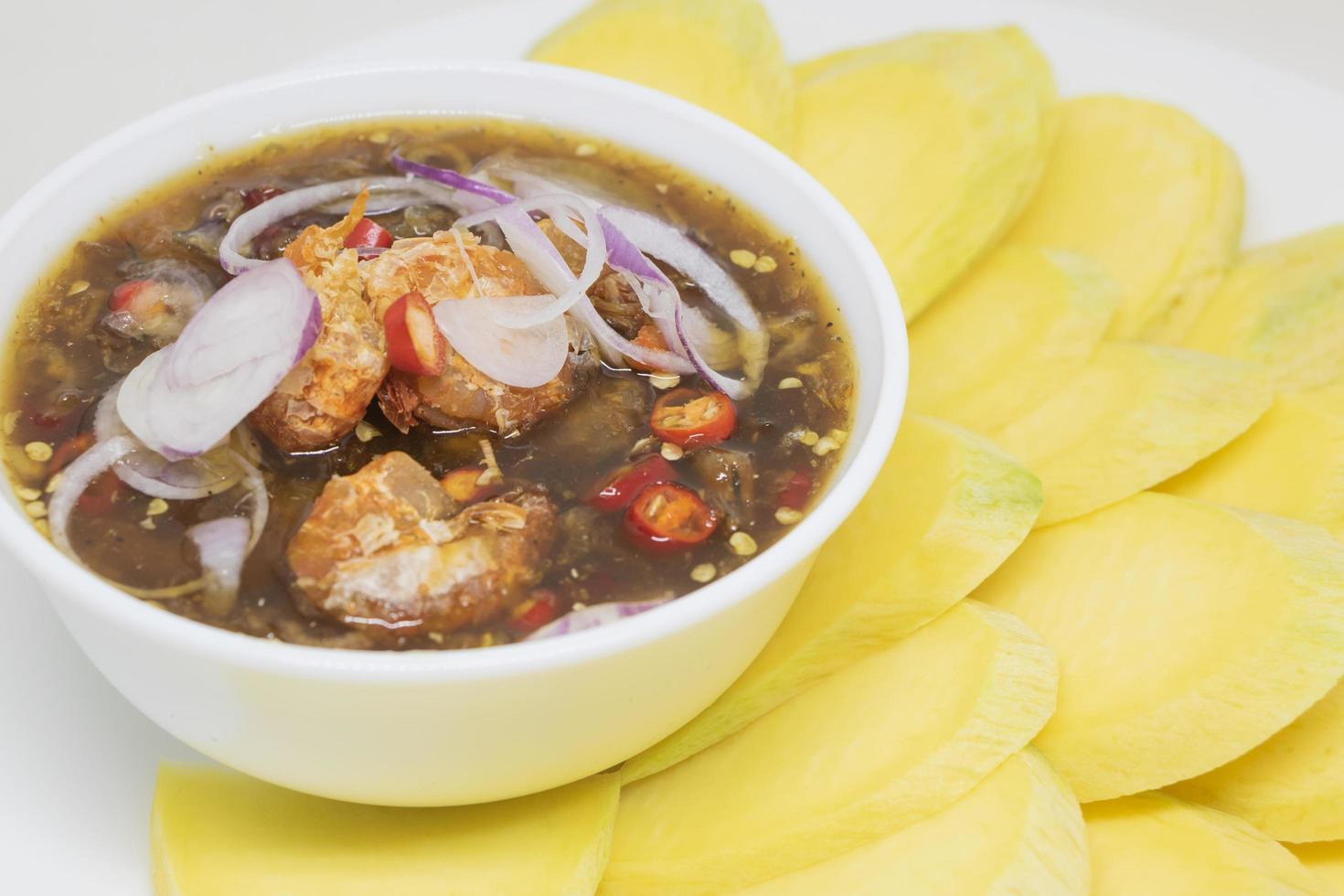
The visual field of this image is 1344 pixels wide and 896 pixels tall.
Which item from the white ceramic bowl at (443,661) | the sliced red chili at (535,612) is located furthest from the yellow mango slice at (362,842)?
the sliced red chili at (535,612)

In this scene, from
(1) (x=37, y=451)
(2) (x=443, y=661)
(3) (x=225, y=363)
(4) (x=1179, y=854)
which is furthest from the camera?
(4) (x=1179, y=854)

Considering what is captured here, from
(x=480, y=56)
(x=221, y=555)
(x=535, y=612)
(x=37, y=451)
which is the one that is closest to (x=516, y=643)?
(x=535, y=612)

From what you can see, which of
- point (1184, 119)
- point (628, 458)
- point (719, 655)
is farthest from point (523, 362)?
point (1184, 119)

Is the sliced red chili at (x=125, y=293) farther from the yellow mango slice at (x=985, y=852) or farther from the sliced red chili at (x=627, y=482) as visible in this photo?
the yellow mango slice at (x=985, y=852)

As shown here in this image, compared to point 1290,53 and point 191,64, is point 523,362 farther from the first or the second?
point 1290,53

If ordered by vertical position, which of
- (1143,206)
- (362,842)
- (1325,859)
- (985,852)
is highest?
(1143,206)

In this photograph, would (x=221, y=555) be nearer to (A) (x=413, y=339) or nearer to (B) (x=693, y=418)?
Result: (A) (x=413, y=339)
